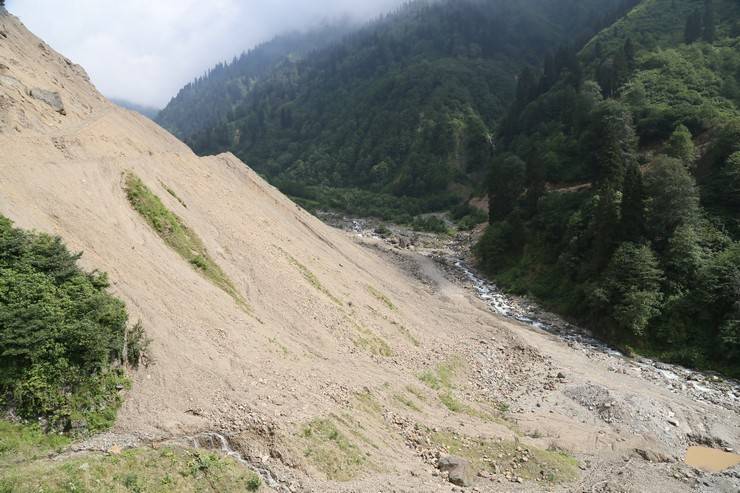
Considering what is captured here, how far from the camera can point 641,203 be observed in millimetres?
36906

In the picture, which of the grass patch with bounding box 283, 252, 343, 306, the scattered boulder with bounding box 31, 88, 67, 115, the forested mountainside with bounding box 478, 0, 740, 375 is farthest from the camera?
the forested mountainside with bounding box 478, 0, 740, 375

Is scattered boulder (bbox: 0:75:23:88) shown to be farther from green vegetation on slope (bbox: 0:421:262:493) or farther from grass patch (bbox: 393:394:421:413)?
grass patch (bbox: 393:394:421:413)

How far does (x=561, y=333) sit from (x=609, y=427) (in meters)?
14.7

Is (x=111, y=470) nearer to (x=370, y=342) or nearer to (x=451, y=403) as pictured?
(x=451, y=403)

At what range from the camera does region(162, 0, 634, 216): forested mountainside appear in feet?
365

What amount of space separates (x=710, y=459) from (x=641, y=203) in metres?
20.6

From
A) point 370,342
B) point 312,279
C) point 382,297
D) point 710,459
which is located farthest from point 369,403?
point 710,459

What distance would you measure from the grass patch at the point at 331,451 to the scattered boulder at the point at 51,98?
2589 centimetres

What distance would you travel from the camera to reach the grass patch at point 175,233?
22203 millimetres

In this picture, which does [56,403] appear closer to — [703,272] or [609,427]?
[609,427]

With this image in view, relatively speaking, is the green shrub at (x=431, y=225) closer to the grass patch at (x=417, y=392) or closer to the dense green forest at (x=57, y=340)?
the grass patch at (x=417, y=392)

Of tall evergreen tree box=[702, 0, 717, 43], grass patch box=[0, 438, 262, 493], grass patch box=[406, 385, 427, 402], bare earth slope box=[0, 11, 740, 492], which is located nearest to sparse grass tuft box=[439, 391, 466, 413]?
bare earth slope box=[0, 11, 740, 492]

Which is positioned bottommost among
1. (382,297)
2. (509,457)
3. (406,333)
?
(509,457)

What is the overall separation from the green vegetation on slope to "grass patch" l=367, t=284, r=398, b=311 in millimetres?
19478
